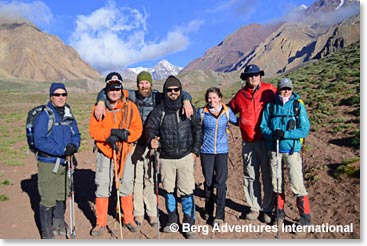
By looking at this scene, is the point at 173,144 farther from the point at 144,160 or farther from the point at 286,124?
the point at 286,124

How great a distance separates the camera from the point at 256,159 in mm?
6809

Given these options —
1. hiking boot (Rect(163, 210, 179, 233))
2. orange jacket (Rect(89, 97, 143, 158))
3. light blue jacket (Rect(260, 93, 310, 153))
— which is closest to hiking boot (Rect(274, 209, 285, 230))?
light blue jacket (Rect(260, 93, 310, 153))

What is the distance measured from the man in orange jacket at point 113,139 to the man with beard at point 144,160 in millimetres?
247

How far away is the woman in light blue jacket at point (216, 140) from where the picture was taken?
650cm

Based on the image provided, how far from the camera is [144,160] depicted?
6.90m

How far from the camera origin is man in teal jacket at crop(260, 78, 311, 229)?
6059mm

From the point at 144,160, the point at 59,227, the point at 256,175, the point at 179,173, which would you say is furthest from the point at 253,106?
the point at 59,227

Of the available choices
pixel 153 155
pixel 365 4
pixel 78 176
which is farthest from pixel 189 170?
pixel 78 176

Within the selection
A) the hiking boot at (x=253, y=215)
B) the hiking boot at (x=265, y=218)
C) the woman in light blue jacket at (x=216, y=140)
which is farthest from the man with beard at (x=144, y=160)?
the hiking boot at (x=265, y=218)

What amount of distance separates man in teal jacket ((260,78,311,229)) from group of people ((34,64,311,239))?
17 millimetres

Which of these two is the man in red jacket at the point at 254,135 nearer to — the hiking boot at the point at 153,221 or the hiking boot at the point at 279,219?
the hiking boot at the point at 279,219

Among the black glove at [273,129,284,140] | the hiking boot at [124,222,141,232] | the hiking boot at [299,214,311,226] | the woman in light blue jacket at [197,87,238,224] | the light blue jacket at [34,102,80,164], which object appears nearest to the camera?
the light blue jacket at [34,102,80,164]

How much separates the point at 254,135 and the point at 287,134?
2.39 ft

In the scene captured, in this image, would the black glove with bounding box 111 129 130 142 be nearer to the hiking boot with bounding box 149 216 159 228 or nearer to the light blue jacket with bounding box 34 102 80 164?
the light blue jacket with bounding box 34 102 80 164
